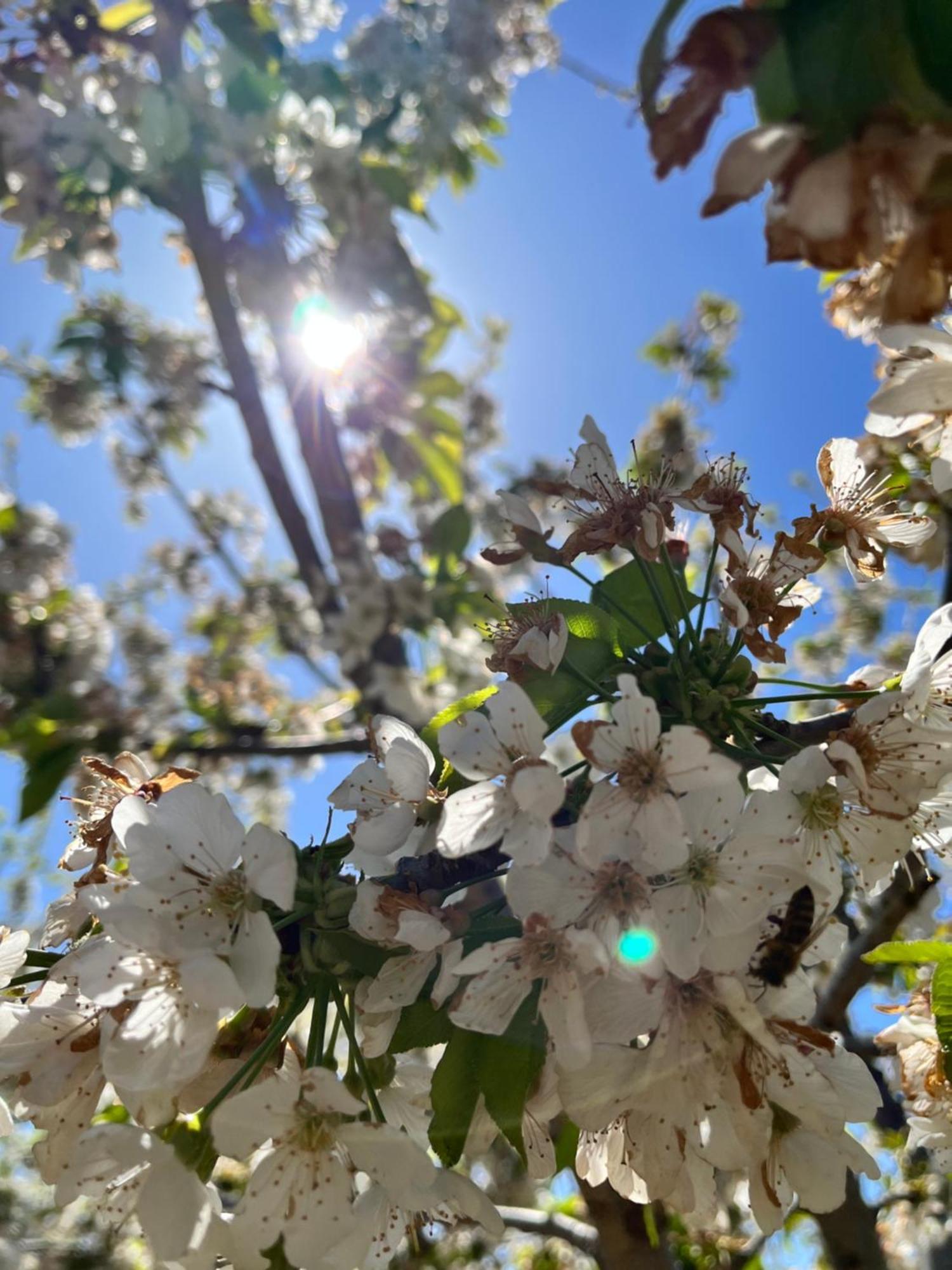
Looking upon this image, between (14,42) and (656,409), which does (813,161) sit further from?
(656,409)

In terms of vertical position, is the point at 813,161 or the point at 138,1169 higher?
the point at 813,161

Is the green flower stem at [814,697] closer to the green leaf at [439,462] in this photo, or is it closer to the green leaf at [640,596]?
the green leaf at [640,596]

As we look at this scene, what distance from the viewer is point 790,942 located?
78 cm

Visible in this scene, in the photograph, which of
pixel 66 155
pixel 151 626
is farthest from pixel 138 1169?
pixel 151 626

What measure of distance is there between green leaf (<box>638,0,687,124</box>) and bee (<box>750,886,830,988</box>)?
25.0 inches

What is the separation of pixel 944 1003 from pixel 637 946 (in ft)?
1.48

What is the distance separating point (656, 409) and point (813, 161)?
4.32m

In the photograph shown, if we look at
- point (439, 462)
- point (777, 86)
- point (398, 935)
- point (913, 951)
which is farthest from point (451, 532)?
point (777, 86)

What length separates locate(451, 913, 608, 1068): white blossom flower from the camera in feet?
2.42

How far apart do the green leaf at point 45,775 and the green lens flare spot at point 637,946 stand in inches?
112

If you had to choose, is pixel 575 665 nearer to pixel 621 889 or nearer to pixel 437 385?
pixel 621 889

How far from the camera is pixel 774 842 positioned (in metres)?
0.76

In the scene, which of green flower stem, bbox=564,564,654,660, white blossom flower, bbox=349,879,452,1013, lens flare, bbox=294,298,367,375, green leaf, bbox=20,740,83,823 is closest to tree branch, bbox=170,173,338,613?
lens flare, bbox=294,298,367,375

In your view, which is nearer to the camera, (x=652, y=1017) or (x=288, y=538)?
(x=652, y=1017)
